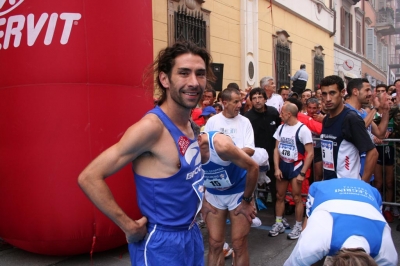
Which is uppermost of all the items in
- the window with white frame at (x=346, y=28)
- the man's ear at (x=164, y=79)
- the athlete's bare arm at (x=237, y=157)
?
the window with white frame at (x=346, y=28)

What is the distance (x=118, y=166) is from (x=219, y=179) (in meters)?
1.64

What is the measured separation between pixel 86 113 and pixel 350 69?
20.9 metres

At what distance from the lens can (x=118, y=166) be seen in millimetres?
1897

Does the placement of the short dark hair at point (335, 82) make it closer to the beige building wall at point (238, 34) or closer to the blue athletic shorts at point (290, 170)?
the blue athletic shorts at point (290, 170)

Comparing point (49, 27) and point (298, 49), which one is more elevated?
point (298, 49)

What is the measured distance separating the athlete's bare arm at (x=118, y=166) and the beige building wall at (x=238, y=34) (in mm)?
6694

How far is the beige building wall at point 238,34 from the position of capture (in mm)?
8812

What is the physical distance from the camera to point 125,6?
386 cm

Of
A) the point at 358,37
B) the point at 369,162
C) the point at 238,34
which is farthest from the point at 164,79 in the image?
the point at 358,37

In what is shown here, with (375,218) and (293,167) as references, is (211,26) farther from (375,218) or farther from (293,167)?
(375,218)

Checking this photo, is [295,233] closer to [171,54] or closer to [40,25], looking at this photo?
[171,54]

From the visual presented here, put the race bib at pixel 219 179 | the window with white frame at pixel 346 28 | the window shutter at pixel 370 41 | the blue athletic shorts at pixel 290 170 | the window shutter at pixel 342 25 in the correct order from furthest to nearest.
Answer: the window shutter at pixel 370 41 < the window with white frame at pixel 346 28 < the window shutter at pixel 342 25 < the blue athletic shorts at pixel 290 170 < the race bib at pixel 219 179

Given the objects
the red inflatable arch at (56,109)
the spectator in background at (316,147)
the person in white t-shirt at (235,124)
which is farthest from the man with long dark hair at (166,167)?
the spectator in background at (316,147)

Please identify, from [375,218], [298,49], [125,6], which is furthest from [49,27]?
[298,49]
